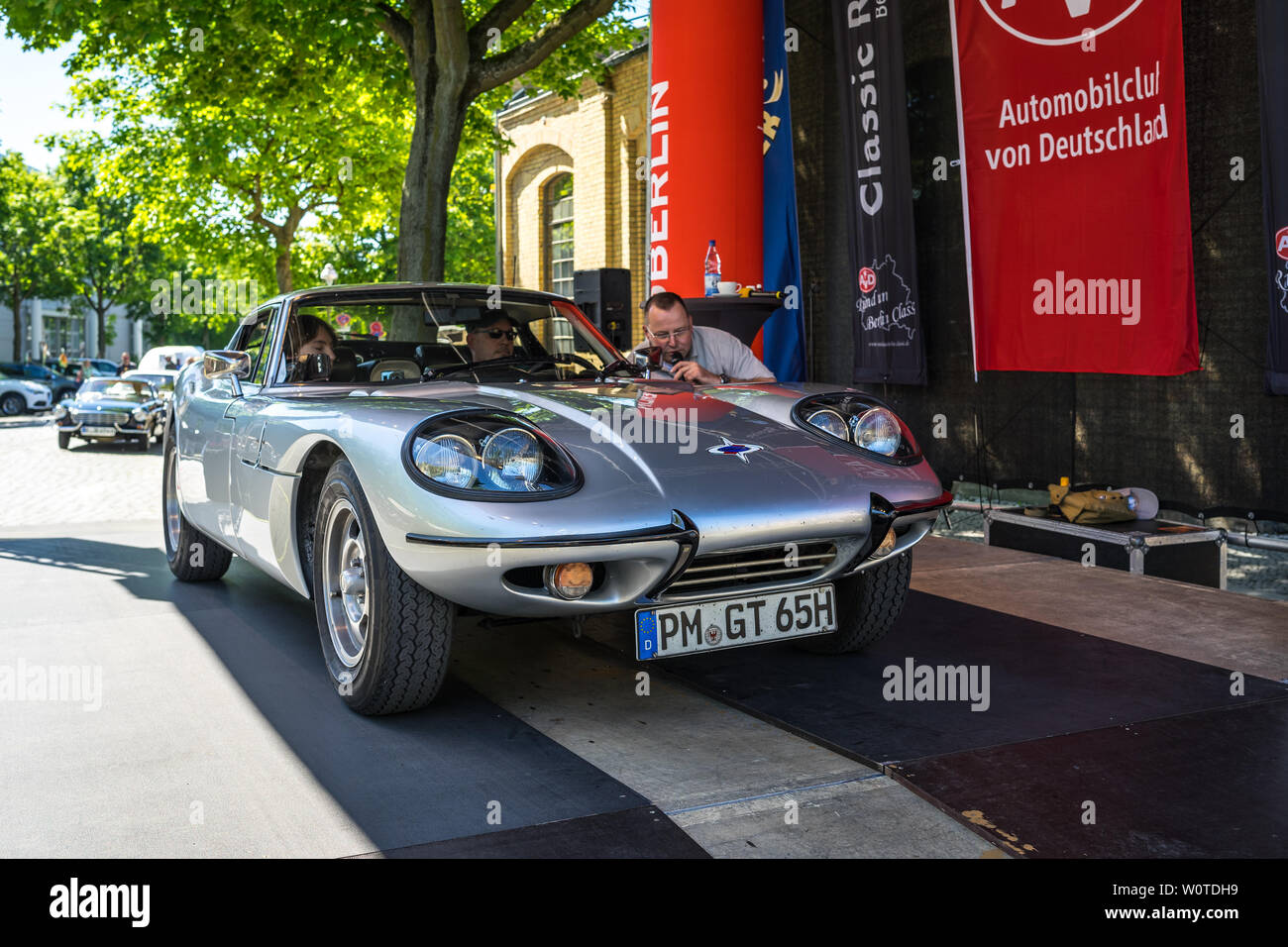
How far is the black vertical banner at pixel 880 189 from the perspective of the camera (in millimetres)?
8703

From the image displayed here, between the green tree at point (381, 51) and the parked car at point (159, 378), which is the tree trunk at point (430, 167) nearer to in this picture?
the green tree at point (381, 51)

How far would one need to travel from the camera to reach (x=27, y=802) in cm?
300

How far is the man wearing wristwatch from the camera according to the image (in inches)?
201

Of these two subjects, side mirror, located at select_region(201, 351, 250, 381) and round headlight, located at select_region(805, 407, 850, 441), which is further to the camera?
side mirror, located at select_region(201, 351, 250, 381)

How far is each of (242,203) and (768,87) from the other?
72.6ft

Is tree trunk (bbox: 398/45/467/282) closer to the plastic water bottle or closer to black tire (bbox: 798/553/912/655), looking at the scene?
the plastic water bottle

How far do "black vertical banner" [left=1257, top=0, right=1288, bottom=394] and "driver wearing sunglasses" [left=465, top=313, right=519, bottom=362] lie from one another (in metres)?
3.73

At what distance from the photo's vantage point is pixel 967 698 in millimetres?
3812

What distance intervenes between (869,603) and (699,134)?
19.0 ft

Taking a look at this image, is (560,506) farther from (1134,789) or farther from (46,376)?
(46,376)

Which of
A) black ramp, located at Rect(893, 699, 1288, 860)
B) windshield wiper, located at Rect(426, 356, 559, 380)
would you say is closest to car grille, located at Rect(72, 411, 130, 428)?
windshield wiper, located at Rect(426, 356, 559, 380)

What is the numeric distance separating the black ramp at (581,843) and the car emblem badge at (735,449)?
122cm
